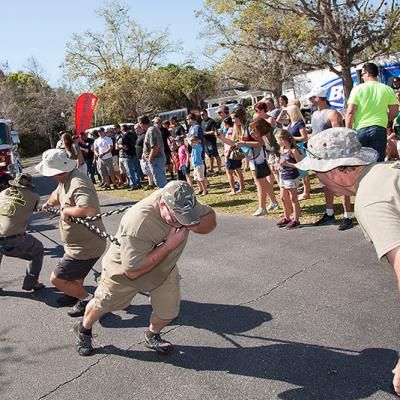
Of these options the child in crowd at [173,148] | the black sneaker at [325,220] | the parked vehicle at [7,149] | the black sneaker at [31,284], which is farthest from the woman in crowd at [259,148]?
the parked vehicle at [7,149]

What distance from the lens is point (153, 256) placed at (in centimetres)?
306

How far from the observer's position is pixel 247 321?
407cm

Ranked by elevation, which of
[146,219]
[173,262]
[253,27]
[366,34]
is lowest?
[173,262]

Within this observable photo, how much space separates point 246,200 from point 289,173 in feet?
8.86

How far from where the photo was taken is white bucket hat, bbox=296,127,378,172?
2.24 m

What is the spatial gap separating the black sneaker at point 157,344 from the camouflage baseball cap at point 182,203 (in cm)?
136

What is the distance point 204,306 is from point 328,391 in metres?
1.79

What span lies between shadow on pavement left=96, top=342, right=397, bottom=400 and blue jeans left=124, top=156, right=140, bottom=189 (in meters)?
9.61

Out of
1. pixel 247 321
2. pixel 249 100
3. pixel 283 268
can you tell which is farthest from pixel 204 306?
pixel 249 100

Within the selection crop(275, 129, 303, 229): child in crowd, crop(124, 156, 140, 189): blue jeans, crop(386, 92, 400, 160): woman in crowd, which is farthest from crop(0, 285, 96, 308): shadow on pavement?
crop(124, 156, 140, 189): blue jeans

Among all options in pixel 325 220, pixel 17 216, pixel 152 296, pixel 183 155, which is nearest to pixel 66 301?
pixel 17 216

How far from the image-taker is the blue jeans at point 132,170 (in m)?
13.1

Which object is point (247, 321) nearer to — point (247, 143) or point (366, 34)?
point (247, 143)

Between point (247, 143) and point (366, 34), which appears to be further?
point (366, 34)
